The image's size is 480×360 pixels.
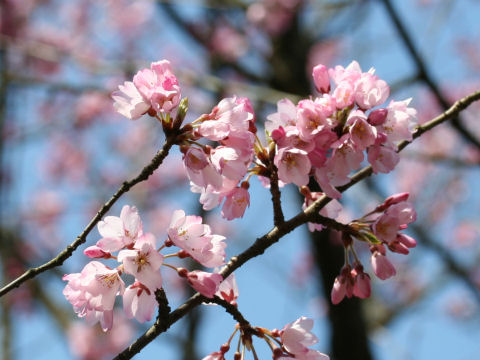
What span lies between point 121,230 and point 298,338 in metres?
0.46

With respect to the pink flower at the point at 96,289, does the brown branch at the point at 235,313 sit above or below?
below

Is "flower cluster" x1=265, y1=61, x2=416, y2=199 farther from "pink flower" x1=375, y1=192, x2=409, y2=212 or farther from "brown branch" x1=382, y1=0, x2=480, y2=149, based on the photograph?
"brown branch" x1=382, y1=0, x2=480, y2=149

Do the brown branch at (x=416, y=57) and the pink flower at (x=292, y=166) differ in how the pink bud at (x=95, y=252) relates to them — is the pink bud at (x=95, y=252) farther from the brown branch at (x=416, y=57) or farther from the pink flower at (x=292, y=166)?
the brown branch at (x=416, y=57)

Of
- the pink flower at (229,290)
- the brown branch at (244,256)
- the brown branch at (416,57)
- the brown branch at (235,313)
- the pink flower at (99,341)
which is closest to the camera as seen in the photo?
the brown branch at (244,256)

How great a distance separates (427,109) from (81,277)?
867 cm

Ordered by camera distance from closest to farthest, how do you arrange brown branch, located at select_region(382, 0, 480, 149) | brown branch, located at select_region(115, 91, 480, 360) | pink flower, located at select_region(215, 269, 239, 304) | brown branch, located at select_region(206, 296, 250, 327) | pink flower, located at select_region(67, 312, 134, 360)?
1. brown branch, located at select_region(115, 91, 480, 360)
2. brown branch, located at select_region(206, 296, 250, 327)
3. pink flower, located at select_region(215, 269, 239, 304)
4. brown branch, located at select_region(382, 0, 480, 149)
5. pink flower, located at select_region(67, 312, 134, 360)

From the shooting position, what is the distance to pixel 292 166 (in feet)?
3.82

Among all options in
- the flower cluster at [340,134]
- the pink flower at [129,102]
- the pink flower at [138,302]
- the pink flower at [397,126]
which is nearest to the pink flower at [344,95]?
the flower cluster at [340,134]

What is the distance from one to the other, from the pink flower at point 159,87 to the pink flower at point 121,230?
233 mm

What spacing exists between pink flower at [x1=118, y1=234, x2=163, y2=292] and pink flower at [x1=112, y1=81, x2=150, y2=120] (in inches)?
11.2

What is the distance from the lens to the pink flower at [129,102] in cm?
116

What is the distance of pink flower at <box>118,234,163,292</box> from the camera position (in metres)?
1.05

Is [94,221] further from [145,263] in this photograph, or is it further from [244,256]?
[244,256]

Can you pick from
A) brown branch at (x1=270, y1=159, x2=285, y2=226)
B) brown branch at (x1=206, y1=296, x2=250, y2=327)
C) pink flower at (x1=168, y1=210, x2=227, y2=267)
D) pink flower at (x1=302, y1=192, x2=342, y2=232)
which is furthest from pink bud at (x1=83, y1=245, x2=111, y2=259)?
pink flower at (x1=302, y1=192, x2=342, y2=232)
